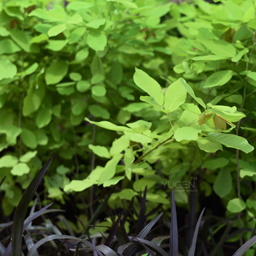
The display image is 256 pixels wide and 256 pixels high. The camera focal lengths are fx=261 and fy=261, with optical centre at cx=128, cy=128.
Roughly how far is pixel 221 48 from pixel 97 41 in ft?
1.11

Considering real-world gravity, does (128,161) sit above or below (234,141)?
below

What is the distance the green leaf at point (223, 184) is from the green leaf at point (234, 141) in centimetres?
31

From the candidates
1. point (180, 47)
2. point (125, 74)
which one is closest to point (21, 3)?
point (125, 74)

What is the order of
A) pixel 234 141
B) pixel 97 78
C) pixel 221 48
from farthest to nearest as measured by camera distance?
pixel 97 78 → pixel 221 48 → pixel 234 141

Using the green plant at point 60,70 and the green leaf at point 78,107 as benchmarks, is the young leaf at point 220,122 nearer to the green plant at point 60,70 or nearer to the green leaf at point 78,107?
the green plant at point 60,70

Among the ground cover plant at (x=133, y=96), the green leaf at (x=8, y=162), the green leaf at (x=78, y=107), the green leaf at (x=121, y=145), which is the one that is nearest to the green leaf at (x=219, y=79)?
the ground cover plant at (x=133, y=96)

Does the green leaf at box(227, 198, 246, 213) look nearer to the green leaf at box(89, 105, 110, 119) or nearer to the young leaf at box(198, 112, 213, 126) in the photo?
the young leaf at box(198, 112, 213, 126)

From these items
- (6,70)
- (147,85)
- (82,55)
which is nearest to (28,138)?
(6,70)

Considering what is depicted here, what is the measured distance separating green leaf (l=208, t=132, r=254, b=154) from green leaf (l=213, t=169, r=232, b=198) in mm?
306

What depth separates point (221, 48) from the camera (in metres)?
0.64

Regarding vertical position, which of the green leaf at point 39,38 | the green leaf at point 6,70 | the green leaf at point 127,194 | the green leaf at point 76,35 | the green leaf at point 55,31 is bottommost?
the green leaf at point 127,194

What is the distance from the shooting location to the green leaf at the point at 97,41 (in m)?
0.73

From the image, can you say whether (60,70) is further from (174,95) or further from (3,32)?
(174,95)

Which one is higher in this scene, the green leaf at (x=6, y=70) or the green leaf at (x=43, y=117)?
the green leaf at (x=6, y=70)
